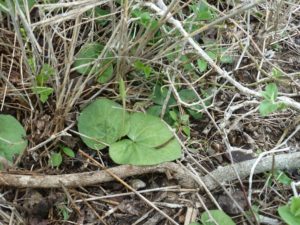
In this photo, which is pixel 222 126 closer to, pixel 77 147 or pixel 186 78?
pixel 186 78

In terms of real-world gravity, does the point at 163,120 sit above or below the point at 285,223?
above

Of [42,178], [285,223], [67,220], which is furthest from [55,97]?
[285,223]

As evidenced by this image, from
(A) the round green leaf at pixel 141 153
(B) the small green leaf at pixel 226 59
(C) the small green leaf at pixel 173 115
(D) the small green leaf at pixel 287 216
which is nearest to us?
(D) the small green leaf at pixel 287 216

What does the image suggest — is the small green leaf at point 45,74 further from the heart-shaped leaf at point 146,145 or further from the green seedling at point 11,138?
the heart-shaped leaf at point 146,145

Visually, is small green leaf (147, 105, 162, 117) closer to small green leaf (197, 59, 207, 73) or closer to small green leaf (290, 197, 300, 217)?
small green leaf (197, 59, 207, 73)

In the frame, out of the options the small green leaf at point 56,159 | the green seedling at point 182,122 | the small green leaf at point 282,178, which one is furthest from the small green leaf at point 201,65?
the small green leaf at point 56,159

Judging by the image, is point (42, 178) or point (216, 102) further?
point (216, 102)
